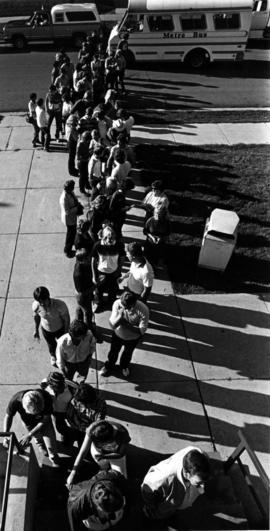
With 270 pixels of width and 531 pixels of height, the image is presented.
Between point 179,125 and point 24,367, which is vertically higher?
point 179,125

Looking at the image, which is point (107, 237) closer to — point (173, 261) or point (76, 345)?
point (76, 345)

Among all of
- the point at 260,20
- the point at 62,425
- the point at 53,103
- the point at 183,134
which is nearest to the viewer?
the point at 62,425

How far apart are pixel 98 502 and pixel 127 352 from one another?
2414 millimetres

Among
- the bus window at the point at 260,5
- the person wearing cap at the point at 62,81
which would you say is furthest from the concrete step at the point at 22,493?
the bus window at the point at 260,5

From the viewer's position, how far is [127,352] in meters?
5.31

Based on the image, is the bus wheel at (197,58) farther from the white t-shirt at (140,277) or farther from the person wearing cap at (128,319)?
the person wearing cap at (128,319)

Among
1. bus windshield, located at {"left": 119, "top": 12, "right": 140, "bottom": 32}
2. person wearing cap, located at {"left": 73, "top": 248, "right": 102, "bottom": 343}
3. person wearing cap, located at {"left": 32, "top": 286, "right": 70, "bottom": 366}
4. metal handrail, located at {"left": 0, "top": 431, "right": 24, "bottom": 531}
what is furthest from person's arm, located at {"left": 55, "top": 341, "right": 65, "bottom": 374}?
bus windshield, located at {"left": 119, "top": 12, "right": 140, "bottom": 32}

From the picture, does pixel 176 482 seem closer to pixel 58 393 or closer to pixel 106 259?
pixel 58 393

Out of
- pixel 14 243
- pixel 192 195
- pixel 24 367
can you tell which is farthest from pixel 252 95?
pixel 24 367

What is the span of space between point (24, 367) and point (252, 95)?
13631mm

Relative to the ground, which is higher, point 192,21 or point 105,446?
point 192,21

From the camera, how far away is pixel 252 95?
15227mm

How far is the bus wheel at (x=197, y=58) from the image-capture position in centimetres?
1712

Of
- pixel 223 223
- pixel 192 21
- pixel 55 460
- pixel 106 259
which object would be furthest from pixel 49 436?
pixel 192 21
